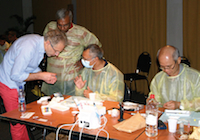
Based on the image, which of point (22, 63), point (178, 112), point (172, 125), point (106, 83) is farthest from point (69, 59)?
point (172, 125)

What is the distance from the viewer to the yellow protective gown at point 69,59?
317 centimetres

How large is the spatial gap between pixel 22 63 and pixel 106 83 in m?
0.99

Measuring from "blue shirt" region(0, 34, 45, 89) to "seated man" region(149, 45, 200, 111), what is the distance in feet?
4.40

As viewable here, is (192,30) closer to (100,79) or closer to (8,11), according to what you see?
(100,79)

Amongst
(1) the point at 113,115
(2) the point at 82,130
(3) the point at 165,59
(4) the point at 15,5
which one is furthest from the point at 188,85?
(4) the point at 15,5

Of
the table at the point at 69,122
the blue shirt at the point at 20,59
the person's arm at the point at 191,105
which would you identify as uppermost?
the blue shirt at the point at 20,59

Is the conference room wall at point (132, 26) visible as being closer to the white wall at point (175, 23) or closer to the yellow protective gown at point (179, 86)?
the white wall at point (175, 23)

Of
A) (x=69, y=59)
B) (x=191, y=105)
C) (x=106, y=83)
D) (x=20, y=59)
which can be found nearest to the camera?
(x=191, y=105)

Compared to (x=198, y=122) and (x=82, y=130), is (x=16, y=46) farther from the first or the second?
(x=198, y=122)

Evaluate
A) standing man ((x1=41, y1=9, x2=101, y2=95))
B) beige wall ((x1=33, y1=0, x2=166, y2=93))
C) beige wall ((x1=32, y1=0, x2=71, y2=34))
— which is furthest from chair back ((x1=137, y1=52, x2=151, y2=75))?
beige wall ((x1=32, y1=0, x2=71, y2=34))

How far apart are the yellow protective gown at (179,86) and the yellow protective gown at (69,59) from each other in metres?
1.31

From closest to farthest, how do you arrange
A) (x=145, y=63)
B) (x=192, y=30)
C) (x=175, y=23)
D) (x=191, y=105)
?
1. (x=191, y=105)
2. (x=192, y=30)
3. (x=145, y=63)
4. (x=175, y=23)

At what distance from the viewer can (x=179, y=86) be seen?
7.41ft

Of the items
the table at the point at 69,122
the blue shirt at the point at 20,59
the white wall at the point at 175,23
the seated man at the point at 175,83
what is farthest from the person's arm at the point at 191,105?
the white wall at the point at 175,23
